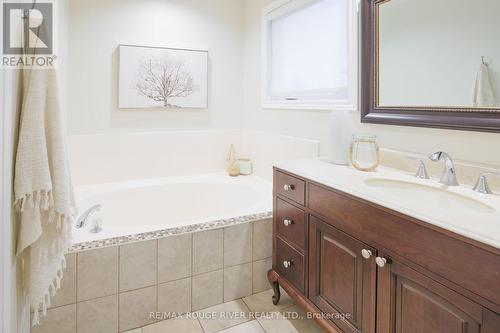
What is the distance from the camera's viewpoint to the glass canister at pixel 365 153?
1.64m

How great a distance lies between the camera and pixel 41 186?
3.32 ft

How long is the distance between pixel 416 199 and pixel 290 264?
Result: 2.45ft

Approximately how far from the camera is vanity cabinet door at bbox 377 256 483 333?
0.90 metres

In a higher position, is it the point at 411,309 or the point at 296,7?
the point at 296,7

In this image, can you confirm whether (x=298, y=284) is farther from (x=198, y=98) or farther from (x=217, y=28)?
(x=217, y=28)

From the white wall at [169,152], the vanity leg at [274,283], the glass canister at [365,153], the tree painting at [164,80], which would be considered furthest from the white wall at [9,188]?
the tree painting at [164,80]

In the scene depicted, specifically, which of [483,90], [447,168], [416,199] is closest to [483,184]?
[447,168]

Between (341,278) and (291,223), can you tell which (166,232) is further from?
(341,278)

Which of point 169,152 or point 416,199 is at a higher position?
point 169,152

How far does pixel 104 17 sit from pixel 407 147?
249 cm

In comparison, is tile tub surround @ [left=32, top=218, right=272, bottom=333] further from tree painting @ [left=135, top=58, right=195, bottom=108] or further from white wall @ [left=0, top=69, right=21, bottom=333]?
tree painting @ [left=135, top=58, right=195, bottom=108]

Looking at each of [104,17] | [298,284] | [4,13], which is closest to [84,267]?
[298,284]

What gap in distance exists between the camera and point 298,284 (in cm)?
167

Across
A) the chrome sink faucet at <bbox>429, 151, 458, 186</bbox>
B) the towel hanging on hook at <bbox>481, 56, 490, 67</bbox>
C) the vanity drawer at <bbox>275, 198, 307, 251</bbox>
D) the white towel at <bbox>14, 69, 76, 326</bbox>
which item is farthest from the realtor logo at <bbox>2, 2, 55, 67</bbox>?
the towel hanging on hook at <bbox>481, 56, 490, 67</bbox>
